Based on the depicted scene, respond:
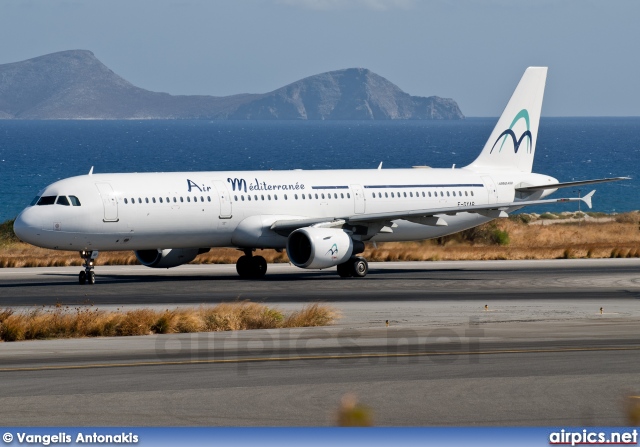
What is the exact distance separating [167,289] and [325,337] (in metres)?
14.2

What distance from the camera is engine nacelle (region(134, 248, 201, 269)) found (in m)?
44.1

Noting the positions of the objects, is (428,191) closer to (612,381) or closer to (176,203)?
(176,203)

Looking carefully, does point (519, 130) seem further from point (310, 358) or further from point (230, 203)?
point (310, 358)

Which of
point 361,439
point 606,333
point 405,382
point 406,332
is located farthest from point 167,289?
point 361,439

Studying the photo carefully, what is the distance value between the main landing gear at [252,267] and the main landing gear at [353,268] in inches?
110

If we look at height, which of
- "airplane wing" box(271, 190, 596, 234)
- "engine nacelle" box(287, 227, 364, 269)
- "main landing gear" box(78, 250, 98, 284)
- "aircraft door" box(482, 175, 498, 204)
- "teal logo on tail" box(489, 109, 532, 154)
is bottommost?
"main landing gear" box(78, 250, 98, 284)

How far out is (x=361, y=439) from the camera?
9844 millimetres

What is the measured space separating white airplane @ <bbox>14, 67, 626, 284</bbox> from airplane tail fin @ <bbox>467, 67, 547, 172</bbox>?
0.50 ft

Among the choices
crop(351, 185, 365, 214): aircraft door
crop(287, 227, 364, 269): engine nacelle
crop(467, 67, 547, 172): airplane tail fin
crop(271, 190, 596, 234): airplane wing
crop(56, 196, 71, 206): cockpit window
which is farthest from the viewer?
crop(467, 67, 547, 172): airplane tail fin

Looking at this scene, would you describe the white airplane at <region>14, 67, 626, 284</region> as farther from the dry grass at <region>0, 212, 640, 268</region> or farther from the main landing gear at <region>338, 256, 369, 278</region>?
the dry grass at <region>0, 212, 640, 268</region>

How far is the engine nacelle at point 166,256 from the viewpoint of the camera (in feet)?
145

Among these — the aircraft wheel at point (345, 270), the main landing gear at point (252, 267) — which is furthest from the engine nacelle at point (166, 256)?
the aircraft wheel at point (345, 270)

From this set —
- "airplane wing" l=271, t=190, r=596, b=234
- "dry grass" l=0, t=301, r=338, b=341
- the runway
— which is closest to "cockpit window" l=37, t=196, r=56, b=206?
the runway

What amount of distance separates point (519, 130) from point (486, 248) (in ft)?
27.6
